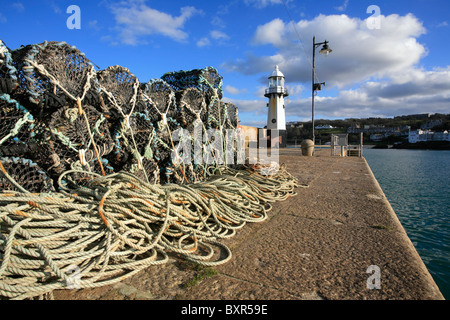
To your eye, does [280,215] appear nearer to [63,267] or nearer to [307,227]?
[307,227]

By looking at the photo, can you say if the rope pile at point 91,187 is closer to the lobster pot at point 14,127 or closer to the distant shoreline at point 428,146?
the lobster pot at point 14,127

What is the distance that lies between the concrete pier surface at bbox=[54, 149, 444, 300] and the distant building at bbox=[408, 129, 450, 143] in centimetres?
9381

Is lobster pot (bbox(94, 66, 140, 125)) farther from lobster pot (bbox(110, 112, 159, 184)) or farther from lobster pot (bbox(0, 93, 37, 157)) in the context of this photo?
Answer: lobster pot (bbox(0, 93, 37, 157))

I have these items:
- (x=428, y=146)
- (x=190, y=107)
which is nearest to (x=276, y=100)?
(x=190, y=107)

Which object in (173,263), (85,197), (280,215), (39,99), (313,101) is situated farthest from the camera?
(313,101)

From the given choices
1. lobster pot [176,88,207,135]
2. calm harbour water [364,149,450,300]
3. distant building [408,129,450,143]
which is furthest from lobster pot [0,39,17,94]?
distant building [408,129,450,143]

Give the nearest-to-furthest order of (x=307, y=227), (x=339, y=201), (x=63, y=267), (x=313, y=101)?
(x=63, y=267) → (x=307, y=227) → (x=339, y=201) → (x=313, y=101)

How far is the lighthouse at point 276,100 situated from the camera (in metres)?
24.0

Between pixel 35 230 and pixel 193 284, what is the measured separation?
0.90 m

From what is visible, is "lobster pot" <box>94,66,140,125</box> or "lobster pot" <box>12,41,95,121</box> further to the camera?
"lobster pot" <box>94,66,140,125</box>

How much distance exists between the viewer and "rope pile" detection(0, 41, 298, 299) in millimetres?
1354

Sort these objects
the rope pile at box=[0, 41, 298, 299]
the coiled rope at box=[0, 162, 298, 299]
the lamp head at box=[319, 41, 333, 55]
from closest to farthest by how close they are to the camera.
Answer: the coiled rope at box=[0, 162, 298, 299], the rope pile at box=[0, 41, 298, 299], the lamp head at box=[319, 41, 333, 55]

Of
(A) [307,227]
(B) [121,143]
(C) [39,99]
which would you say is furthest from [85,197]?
(A) [307,227]

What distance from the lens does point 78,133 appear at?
236 cm
